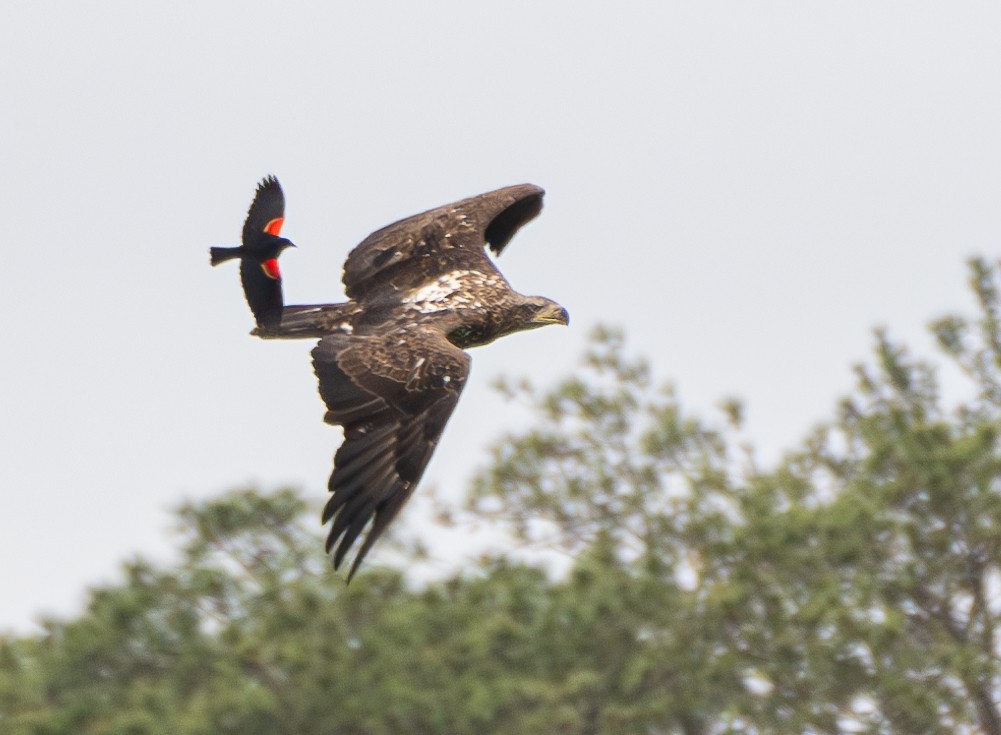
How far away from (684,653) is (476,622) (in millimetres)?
2567

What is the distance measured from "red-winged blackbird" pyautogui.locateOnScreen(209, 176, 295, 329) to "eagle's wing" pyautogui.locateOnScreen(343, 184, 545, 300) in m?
1.20

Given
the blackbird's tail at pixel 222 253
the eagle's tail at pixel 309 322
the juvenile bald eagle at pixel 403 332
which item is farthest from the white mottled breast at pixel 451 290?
the blackbird's tail at pixel 222 253

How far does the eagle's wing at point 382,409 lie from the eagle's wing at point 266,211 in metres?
0.76

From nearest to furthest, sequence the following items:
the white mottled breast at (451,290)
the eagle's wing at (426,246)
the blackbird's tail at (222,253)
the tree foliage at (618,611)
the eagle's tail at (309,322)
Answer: the blackbird's tail at (222,253) < the eagle's tail at (309,322) < the white mottled breast at (451,290) < the eagle's wing at (426,246) < the tree foliage at (618,611)

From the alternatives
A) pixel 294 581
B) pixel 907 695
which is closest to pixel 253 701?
pixel 294 581

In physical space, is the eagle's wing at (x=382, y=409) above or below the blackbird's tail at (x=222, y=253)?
below

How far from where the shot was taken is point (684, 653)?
83.3 feet

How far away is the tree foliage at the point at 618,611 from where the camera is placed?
2344 centimetres

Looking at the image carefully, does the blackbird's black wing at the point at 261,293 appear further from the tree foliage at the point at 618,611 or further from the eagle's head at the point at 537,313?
the tree foliage at the point at 618,611

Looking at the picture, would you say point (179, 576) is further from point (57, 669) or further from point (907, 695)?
point (907, 695)

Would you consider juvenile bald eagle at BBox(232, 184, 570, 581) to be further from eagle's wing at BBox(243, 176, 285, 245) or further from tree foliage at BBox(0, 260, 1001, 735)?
tree foliage at BBox(0, 260, 1001, 735)

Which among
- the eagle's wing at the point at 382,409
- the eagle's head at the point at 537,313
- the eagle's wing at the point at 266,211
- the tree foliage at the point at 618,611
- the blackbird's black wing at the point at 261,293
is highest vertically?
→ the tree foliage at the point at 618,611

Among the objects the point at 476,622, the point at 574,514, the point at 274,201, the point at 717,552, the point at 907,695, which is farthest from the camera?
the point at 574,514

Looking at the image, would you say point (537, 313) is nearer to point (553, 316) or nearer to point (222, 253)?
point (553, 316)
